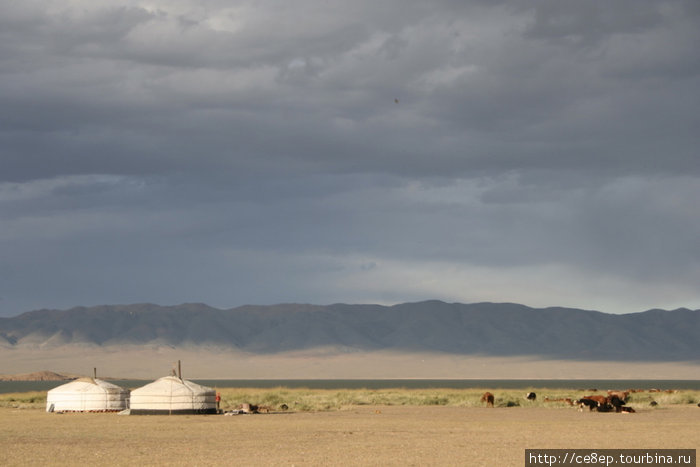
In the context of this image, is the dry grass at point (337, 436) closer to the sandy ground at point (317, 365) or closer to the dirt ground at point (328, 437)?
the dirt ground at point (328, 437)

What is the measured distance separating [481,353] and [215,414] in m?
154

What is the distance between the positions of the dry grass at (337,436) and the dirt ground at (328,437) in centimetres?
3

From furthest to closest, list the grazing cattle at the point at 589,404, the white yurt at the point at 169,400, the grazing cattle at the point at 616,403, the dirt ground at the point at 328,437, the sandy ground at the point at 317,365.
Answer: the sandy ground at the point at 317,365 → the grazing cattle at the point at 589,404 → the grazing cattle at the point at 616,403 → the white yurt at the point at 169,400 → the dirt ground at the point at 328,437

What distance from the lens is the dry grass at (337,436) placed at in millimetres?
23047

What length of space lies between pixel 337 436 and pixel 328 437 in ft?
1.35

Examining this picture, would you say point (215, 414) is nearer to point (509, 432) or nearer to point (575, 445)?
point (509, 432)

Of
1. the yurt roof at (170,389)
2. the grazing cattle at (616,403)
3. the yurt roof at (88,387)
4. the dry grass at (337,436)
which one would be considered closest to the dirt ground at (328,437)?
the dry grass at (337,436)

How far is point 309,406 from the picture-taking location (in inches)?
1962

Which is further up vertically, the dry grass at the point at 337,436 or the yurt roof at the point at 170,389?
the yurt roof at the point at 170,389

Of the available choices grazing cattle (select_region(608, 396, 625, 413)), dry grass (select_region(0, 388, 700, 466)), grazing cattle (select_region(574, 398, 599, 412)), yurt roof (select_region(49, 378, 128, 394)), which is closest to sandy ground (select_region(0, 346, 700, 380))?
yurt roof (select_region(49, 378, 128, 394))

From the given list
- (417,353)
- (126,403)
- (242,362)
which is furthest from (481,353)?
(126,403)

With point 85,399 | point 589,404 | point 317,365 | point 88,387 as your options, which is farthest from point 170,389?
point 317,365

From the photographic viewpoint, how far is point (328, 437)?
29.1 metres

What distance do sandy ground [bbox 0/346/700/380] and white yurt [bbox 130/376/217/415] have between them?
13346 centimetres
